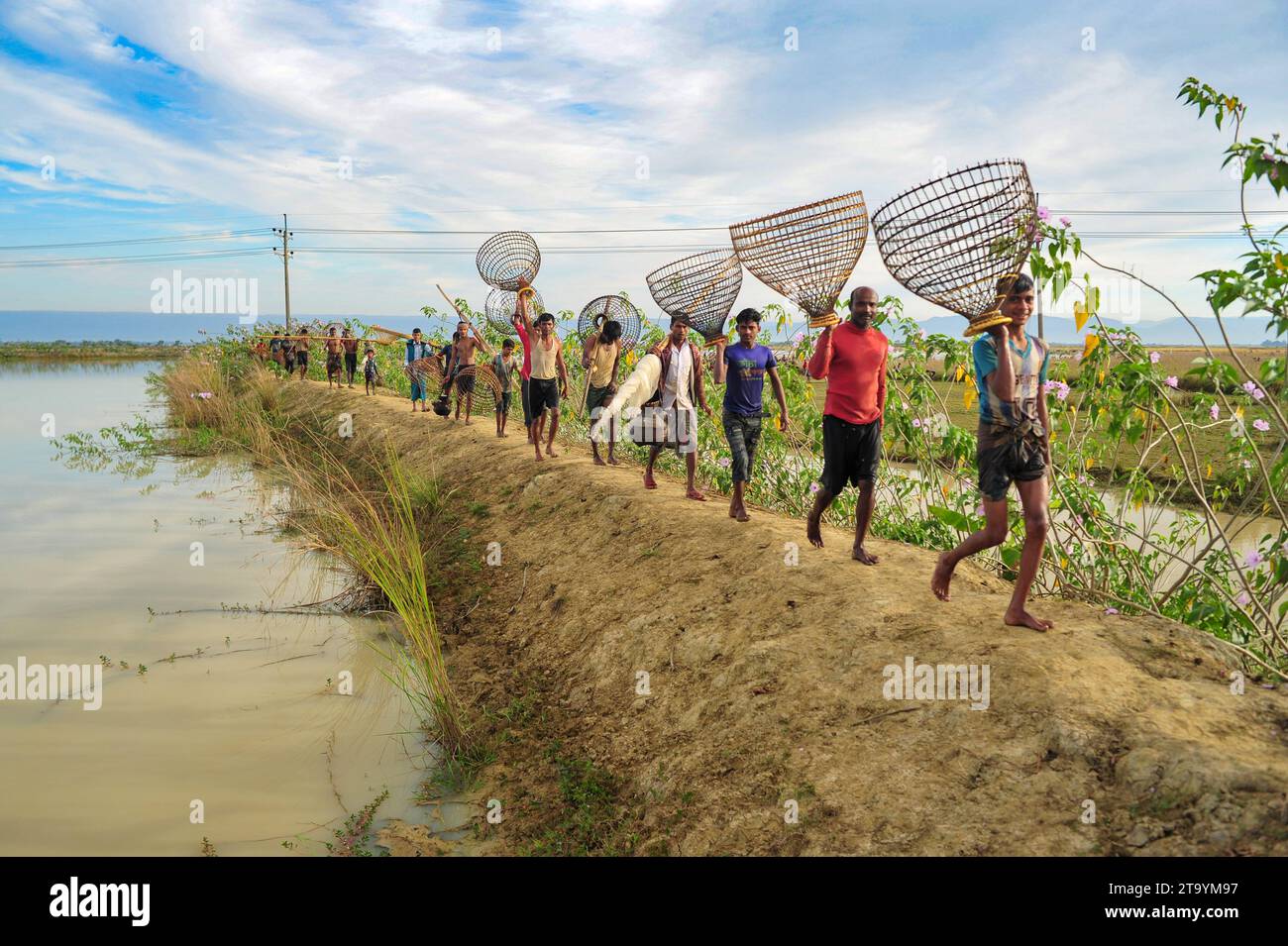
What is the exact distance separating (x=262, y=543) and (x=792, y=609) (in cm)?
736

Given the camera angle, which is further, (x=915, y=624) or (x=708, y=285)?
(x=708, y=285)

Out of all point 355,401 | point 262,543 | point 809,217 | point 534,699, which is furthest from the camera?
point 355,401

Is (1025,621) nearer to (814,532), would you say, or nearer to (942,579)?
(942,579)

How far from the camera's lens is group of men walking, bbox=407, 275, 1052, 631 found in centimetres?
366

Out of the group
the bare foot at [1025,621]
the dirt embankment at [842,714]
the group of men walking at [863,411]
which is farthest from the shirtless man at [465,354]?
the bare foot at [1025,621]

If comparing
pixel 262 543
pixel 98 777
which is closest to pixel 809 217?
pixel 98 777

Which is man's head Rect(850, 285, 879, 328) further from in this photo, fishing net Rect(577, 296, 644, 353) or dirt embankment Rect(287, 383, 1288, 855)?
fishing net Rect(577, 296, 644, 353)

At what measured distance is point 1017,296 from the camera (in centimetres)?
363

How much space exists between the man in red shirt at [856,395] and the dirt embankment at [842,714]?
556 mm

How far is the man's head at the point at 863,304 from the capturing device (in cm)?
494

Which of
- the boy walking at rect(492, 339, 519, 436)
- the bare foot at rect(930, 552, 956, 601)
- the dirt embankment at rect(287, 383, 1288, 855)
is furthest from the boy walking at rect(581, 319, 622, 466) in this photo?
the bare foot at rect(930, 552, 956, 601)

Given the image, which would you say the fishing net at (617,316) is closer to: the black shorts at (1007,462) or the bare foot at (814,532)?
the bare foot at (814,532)

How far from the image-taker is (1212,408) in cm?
409
